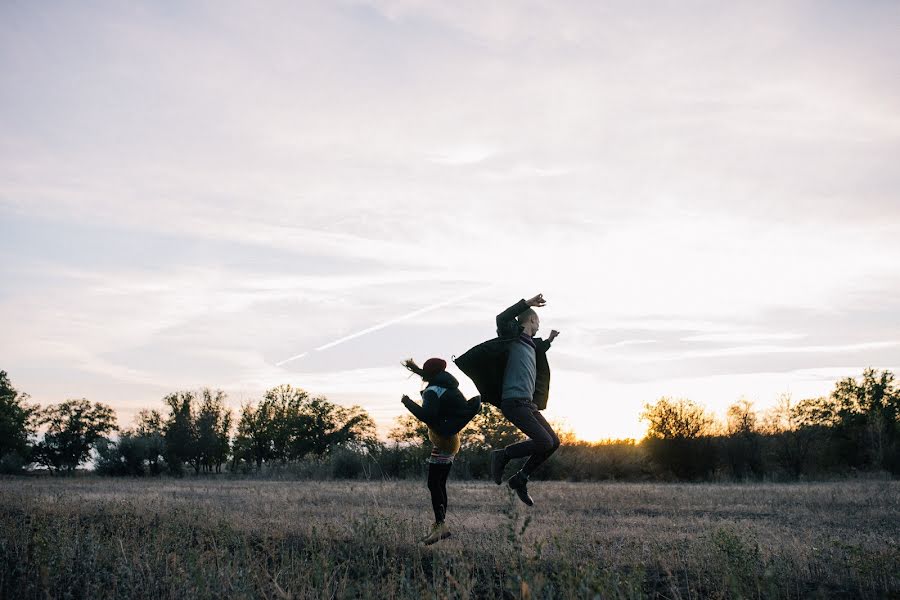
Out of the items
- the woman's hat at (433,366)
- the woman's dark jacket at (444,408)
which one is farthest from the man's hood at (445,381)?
the woman's hat at (433,366)

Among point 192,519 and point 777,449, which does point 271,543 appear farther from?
point 777,449

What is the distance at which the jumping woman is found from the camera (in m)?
8.40

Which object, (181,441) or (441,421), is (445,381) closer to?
(441,421)

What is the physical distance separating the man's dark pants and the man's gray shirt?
88 millimetres

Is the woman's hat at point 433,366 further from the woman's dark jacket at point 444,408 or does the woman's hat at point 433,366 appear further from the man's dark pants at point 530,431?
the man's dark pants at point 530,431

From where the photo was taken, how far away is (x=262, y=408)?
240 ft

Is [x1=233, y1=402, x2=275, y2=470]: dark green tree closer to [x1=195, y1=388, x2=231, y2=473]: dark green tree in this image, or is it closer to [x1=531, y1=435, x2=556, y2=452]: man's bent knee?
[x1=195, y1=388, x2=231, y2=473]: dark green tree

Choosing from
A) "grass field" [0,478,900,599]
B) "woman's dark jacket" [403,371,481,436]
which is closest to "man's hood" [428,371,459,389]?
→ "woman's dark jacket" [403,371,481,436]

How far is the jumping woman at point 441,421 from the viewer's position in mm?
8398

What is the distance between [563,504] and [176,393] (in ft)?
161

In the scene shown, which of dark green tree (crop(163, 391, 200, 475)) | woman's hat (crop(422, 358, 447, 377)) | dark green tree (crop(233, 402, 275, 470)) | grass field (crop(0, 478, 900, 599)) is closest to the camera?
grass field (crop(0, 478, 900, 599))

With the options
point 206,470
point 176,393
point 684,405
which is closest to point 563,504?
point 684,405

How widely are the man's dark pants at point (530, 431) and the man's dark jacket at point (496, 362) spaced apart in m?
0.23

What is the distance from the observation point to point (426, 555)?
8211 mm
